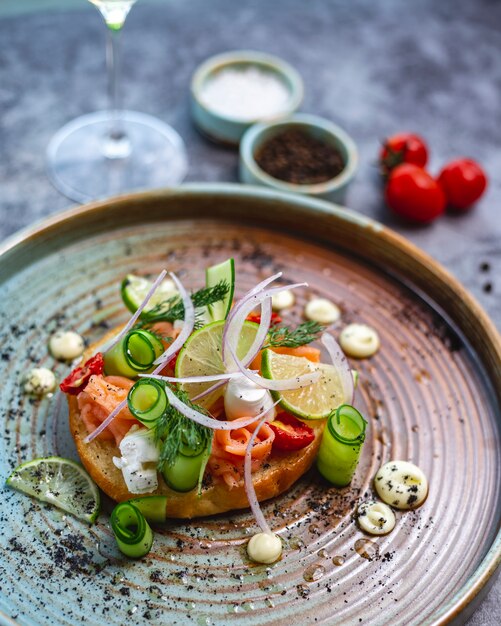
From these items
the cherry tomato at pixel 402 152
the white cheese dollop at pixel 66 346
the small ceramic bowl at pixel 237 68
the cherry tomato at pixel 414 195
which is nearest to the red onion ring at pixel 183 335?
the white cheese dollop at pixel 66 346

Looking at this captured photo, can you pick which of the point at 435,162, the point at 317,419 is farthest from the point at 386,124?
the point at 317,419

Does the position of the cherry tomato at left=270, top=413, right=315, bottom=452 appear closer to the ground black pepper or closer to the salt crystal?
the ground black pepper

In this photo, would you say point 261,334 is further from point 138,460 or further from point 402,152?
point 402,152

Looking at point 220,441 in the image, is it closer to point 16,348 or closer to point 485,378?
point 16,348

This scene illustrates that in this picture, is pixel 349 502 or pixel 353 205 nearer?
pixel 349 502

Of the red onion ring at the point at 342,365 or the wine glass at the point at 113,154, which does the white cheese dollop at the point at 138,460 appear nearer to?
the red onion ring at the point at 342,365
